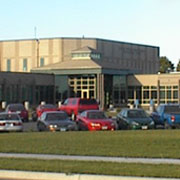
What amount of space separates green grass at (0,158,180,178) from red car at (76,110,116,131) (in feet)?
43.4

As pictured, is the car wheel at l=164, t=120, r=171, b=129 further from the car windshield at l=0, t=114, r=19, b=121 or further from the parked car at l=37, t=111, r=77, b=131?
the car windshield at l=0, t=114, r=19, b=121

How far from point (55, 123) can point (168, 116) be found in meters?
6.81

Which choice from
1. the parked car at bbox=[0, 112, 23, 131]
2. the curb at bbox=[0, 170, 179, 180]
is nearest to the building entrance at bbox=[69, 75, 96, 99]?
the parked car at bbox=[0, 112, 23, 131]

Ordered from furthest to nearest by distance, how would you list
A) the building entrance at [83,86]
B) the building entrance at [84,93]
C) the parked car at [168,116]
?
the building entrance at [84,93] < the building entrance at [83,86] < the parked car at [168,116]

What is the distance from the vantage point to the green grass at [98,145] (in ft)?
61.5

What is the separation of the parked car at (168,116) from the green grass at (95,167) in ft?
50.9

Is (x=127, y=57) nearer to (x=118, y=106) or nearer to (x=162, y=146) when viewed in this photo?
(x=118, y=106)

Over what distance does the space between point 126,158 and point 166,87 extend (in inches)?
2323

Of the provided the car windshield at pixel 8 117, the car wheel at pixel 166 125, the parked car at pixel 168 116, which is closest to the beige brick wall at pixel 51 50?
the parked car at pixel 168 116

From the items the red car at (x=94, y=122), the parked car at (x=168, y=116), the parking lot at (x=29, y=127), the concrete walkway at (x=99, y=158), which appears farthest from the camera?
the parking lot at (x=29, y=127)

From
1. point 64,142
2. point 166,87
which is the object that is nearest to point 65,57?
point 166,87

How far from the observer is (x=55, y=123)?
96.9 ft

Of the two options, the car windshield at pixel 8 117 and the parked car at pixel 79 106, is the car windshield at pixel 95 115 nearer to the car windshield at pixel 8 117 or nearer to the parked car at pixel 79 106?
the car windshield at pixel 8 117

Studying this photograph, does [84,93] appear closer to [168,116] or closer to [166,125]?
[166,125]
